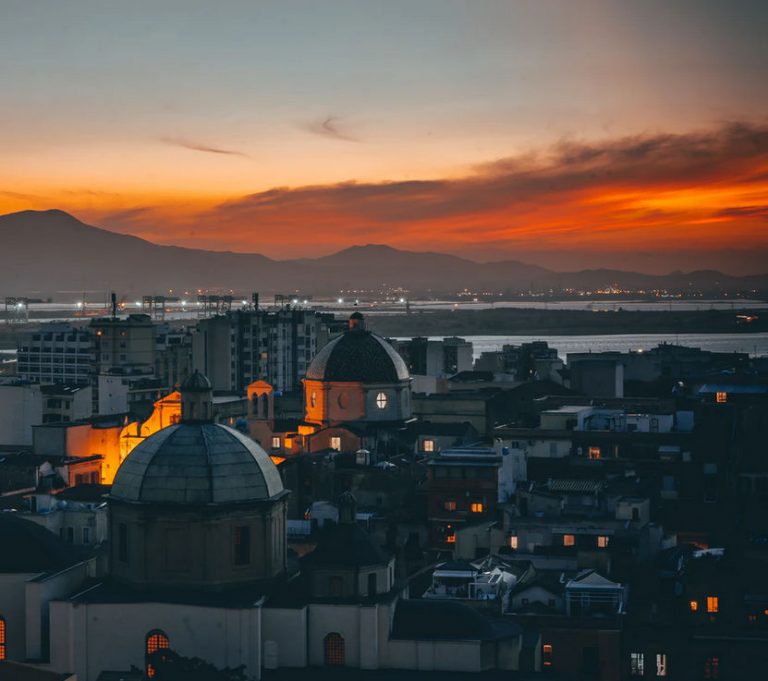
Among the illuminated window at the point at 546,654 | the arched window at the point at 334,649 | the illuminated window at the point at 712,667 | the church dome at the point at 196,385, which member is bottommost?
the illuminated window at the point at 712,667

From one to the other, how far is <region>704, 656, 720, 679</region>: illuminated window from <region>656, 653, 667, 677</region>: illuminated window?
95 centimetres

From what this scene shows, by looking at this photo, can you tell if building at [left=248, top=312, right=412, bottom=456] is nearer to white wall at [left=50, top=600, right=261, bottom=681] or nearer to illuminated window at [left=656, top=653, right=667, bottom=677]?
illuminated window at [left=656, top=653, right=667, bottom=677]

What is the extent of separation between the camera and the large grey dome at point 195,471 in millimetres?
36469

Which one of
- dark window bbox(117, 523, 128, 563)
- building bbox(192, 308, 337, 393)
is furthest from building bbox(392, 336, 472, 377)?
dark window bbox(117, 523, 128, 563)

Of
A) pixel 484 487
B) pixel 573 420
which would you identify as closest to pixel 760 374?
pixel 573 420

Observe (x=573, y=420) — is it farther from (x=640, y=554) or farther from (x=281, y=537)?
(x=281, y=537)

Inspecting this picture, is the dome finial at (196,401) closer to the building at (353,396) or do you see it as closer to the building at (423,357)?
the building at (353,396)

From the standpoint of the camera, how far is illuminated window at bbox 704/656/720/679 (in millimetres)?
41125

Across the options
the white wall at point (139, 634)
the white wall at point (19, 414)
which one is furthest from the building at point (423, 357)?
the white wall at point (139, 634)

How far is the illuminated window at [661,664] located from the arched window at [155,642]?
11.7 m

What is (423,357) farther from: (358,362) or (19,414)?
(358,362)

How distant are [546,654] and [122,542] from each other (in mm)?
9907

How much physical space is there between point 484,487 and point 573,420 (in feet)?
36.3

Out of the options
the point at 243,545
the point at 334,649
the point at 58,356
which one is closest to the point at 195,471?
the point at 243,545
